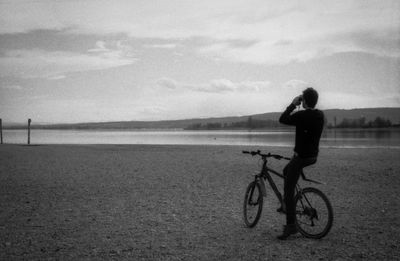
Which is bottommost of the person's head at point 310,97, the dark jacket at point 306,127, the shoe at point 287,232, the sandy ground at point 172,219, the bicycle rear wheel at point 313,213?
the sandy ground at point 172,219

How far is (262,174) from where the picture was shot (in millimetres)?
7020

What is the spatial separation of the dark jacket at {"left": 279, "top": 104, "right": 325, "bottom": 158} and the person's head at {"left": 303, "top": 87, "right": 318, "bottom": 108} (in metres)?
Result: 0.12

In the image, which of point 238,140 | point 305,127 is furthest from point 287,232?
point 238,140

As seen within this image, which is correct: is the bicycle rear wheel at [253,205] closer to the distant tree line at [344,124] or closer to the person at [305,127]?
the person at [305,127]

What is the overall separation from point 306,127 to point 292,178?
0.88 m

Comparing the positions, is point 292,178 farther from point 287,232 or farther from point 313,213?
point 287,232

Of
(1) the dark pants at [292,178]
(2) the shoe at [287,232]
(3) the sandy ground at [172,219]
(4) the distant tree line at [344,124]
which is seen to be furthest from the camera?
(4) the distant tree line at [344,124]

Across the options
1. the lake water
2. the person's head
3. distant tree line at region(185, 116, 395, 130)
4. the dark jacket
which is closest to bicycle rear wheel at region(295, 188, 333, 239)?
the dark jacket

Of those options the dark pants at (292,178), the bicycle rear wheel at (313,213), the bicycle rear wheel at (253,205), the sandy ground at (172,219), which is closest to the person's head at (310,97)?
the dark pants at (292,178)

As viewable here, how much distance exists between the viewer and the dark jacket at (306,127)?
19.7 ft

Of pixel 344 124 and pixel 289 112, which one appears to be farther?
pixel 344 124

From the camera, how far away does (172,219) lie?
25.0ft

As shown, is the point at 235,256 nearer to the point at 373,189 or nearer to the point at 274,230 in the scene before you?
the point at 274,230

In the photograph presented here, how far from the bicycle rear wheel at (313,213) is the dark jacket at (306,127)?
0.69m
